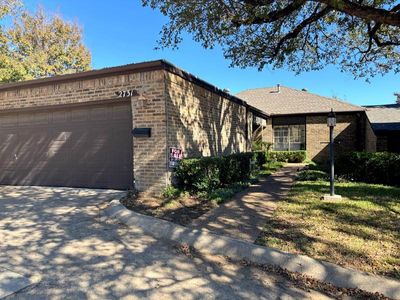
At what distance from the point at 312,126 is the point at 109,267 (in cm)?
2074

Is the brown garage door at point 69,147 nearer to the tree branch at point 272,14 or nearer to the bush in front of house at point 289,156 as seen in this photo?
the tree branch at point 272,14

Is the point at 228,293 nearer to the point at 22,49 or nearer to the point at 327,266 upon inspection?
the point at 327,266

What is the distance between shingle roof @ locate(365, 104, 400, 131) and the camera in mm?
16509

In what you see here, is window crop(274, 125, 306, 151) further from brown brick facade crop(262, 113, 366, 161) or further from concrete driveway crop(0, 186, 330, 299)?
concrete driveway crop(0, 186, 330, 299)

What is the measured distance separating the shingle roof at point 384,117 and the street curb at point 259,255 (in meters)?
14.3

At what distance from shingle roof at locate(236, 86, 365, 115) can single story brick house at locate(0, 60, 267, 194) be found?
13068 millimetres

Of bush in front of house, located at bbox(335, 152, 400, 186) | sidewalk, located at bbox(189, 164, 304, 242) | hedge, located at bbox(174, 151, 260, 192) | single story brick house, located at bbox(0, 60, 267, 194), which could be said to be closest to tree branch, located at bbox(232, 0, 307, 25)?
single story brick house, located at bbox(0, 60, 267, 194)

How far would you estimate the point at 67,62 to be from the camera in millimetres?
29688

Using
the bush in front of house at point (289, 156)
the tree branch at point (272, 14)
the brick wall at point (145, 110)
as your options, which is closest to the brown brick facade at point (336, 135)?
the bush in front of house at point (289, 156)

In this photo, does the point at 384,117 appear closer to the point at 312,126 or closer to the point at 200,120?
the point at 312,126

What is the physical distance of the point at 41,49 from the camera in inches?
1113

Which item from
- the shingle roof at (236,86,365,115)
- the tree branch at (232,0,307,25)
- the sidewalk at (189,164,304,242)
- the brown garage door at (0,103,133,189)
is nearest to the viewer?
the sidewalk at (189,164,304,242)

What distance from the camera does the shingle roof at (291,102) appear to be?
A: 73.7ft

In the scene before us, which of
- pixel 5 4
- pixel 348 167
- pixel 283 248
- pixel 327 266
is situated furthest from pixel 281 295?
pixel 5 4
